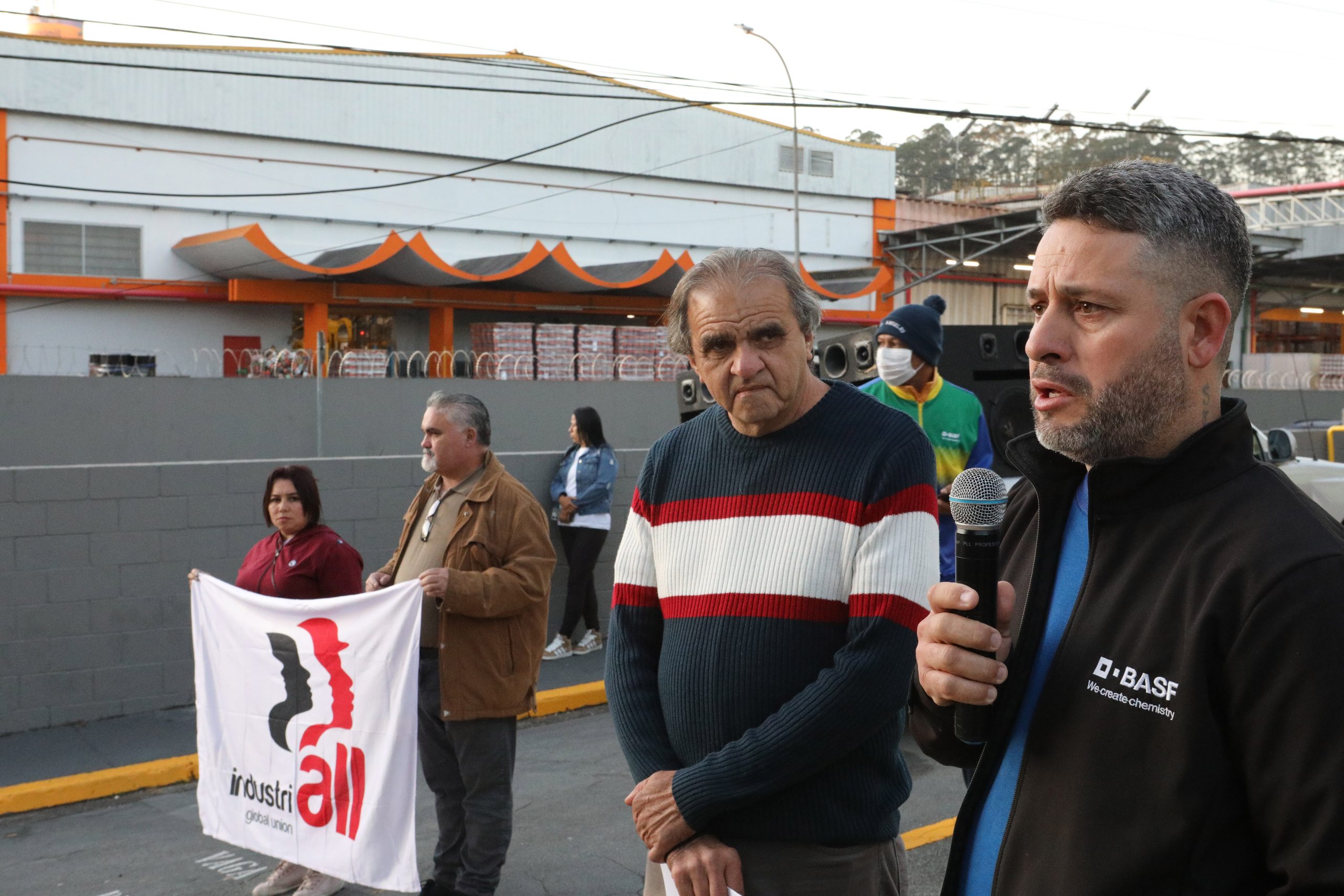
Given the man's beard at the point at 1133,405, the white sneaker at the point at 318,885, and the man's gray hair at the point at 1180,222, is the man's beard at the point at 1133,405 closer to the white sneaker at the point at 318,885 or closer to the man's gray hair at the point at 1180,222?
the man's gray hair at the point at 1180,222

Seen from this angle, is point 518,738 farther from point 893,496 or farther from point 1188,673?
point 1188,673

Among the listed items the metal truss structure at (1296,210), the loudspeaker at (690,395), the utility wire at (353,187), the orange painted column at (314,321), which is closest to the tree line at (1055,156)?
the metal truss structure at (1296,210)

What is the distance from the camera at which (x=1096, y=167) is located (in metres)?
1.58

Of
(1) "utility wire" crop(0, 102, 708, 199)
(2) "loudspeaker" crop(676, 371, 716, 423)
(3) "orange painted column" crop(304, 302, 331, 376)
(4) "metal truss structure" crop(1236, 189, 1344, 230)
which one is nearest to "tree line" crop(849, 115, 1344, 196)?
(4) "metal truss structure" crop(1236, 189, 1344, 230)

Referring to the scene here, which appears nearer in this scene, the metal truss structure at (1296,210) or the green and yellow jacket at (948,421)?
the green and yellow jacket at (948,421)

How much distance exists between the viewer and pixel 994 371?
25.5ft

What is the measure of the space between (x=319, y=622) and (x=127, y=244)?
22.5m

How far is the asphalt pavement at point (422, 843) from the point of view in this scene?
4957mm

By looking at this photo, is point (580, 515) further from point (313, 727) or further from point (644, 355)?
point (644, 355)

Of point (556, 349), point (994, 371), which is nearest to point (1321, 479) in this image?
point (994, 371)

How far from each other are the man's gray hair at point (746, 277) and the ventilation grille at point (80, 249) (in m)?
24.6

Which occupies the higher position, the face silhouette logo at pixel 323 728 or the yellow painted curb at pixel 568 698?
the face silhouette logo at pixel 323 728

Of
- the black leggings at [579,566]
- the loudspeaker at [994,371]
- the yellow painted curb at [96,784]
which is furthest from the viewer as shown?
the black leggings at [579,566]

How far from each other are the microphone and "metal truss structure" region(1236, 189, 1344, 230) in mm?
36431
